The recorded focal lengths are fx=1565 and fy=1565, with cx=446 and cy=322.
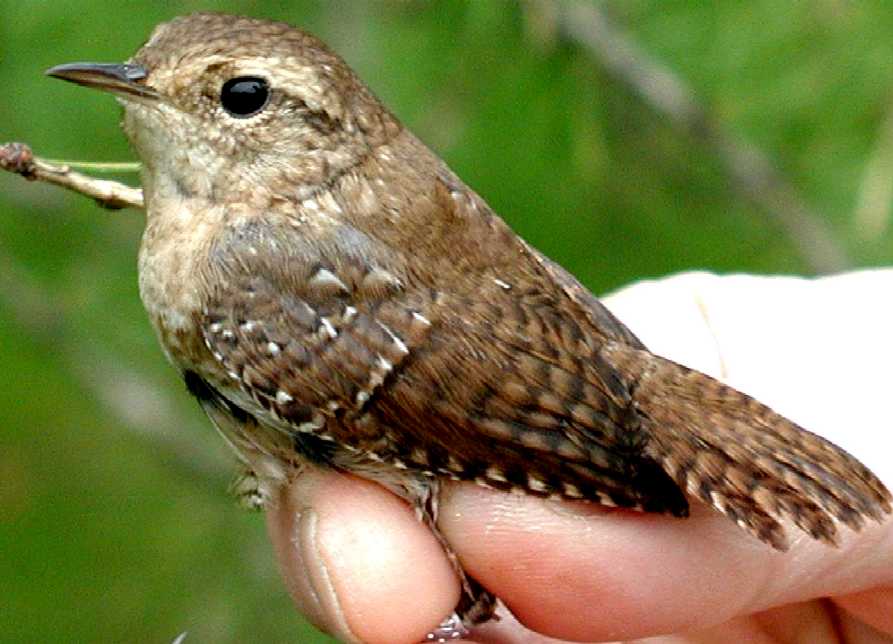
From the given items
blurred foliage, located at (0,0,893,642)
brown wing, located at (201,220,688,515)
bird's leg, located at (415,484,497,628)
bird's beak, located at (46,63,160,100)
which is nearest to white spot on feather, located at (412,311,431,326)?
brown wing, located at (201,220,688,515)

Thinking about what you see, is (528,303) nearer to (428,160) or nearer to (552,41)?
(428,160)

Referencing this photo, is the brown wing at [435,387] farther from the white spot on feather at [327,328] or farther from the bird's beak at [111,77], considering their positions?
the bird's beak at [111,77]

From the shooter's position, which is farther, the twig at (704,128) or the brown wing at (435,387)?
the twig at (704,128)

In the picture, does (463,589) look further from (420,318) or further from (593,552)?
(420,318)

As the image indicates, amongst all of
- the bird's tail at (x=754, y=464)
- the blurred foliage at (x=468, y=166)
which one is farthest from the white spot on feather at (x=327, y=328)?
the blurred foliage at (x=468, y=166)

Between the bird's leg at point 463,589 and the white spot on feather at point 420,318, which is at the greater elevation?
the white spot on feather at point 420,318

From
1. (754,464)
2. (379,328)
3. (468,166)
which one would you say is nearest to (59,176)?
(379,328)

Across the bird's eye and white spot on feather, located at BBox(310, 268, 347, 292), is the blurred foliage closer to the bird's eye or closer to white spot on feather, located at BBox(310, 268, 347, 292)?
the bird's eye
